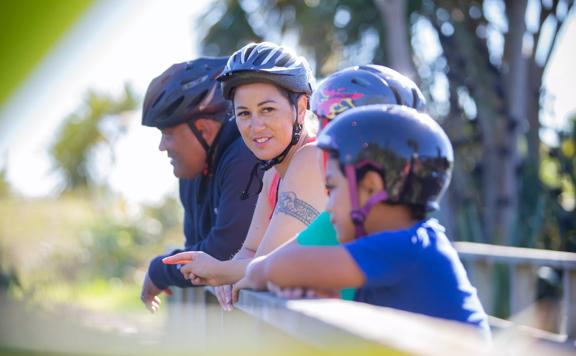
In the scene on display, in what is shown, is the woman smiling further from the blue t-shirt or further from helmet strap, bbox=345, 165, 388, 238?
the blue t-shirt

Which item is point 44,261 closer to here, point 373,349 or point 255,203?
point 255,203

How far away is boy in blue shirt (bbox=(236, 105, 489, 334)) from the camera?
2.14m

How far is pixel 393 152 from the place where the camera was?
A: 226 cm

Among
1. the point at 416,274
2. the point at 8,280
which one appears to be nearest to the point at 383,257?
the point at 416,274

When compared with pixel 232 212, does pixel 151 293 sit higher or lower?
lower

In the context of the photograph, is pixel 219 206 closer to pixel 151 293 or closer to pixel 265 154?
pixel 265 154

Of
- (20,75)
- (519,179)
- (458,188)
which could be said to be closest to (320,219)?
(20,75)

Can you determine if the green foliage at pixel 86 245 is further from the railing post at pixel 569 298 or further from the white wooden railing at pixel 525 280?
the railing post at pixel 569 298

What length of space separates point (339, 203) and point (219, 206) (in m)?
1.59

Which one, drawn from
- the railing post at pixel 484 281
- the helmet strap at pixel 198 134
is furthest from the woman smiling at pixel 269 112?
the railing post at pixel 484 281

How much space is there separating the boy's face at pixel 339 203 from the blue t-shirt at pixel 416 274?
0.15 metres

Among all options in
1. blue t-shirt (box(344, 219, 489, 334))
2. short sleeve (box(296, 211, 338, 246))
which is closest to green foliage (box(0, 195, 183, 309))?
short sleeve (box(296, 211, 338, 246))

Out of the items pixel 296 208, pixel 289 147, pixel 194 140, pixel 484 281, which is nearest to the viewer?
pixel 296 208

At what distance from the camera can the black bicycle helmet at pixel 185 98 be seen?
425 cm
